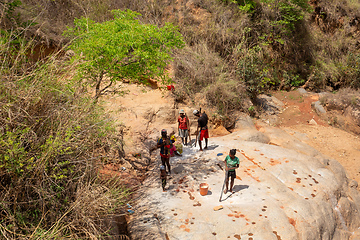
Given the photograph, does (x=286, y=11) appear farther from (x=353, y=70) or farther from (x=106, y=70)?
(x=106, y=70)

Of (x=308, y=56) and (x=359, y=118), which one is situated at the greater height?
(x=308, y=56)

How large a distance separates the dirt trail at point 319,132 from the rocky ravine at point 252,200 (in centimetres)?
293

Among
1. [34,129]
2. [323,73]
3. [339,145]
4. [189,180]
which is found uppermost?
[34,129]

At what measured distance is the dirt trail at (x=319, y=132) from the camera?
11.8 metres

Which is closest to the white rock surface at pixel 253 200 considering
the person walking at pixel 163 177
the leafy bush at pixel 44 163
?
the person walking at pixel 163 177

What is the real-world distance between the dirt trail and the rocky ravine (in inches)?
115

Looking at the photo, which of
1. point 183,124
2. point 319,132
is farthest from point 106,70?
point 319,132

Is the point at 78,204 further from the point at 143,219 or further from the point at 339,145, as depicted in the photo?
the point at 339,145

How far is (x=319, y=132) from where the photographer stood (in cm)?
1375

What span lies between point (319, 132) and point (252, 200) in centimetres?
952

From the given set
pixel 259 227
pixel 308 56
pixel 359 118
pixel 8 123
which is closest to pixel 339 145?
pixel 359 118

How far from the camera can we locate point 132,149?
28.4ft

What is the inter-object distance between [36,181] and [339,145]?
44.8 ft

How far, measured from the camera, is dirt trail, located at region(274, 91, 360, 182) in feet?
38.8
